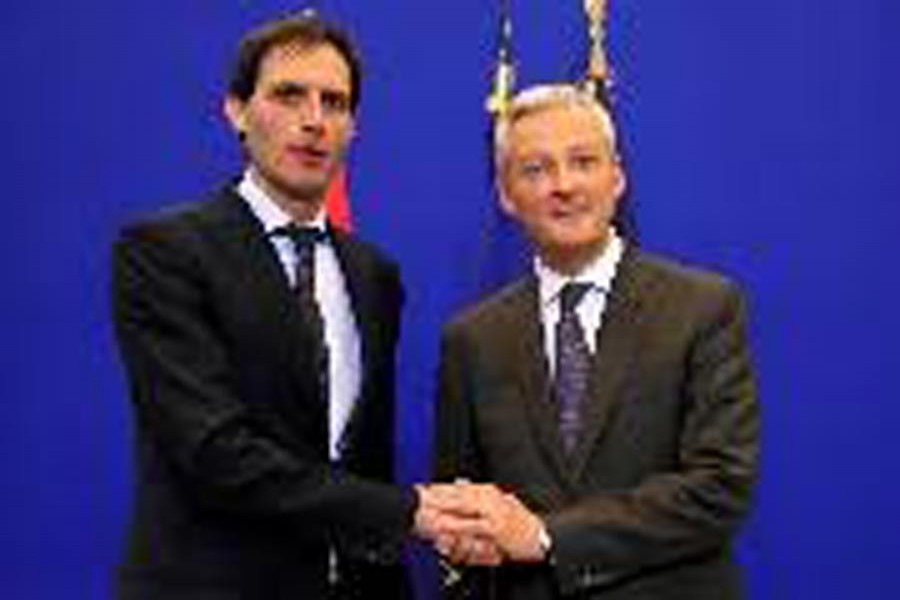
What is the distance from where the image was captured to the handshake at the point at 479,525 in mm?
2023

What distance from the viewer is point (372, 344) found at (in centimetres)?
223

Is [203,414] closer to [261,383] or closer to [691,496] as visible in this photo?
[261,383]

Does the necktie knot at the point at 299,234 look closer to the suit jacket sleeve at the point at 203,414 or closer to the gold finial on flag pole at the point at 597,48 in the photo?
the suit jacket sleeve at the point at 203,414

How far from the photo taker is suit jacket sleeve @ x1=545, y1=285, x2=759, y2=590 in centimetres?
200

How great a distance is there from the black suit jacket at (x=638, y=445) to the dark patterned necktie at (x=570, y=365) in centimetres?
2

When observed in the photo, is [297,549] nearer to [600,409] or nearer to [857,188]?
[600,409]

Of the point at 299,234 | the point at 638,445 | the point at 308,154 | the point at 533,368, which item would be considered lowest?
the point at 638,445

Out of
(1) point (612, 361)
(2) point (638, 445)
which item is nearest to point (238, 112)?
(1) point (612, 361)

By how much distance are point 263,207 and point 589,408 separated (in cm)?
58

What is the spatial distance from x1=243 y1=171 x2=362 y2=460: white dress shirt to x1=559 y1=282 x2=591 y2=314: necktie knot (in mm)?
321

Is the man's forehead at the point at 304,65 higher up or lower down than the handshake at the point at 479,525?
higher up

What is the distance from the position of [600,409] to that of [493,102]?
86cm

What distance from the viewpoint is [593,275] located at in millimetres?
2186

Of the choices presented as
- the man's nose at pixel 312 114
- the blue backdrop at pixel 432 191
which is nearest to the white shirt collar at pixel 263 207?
the man's nose at pixel 312 114
